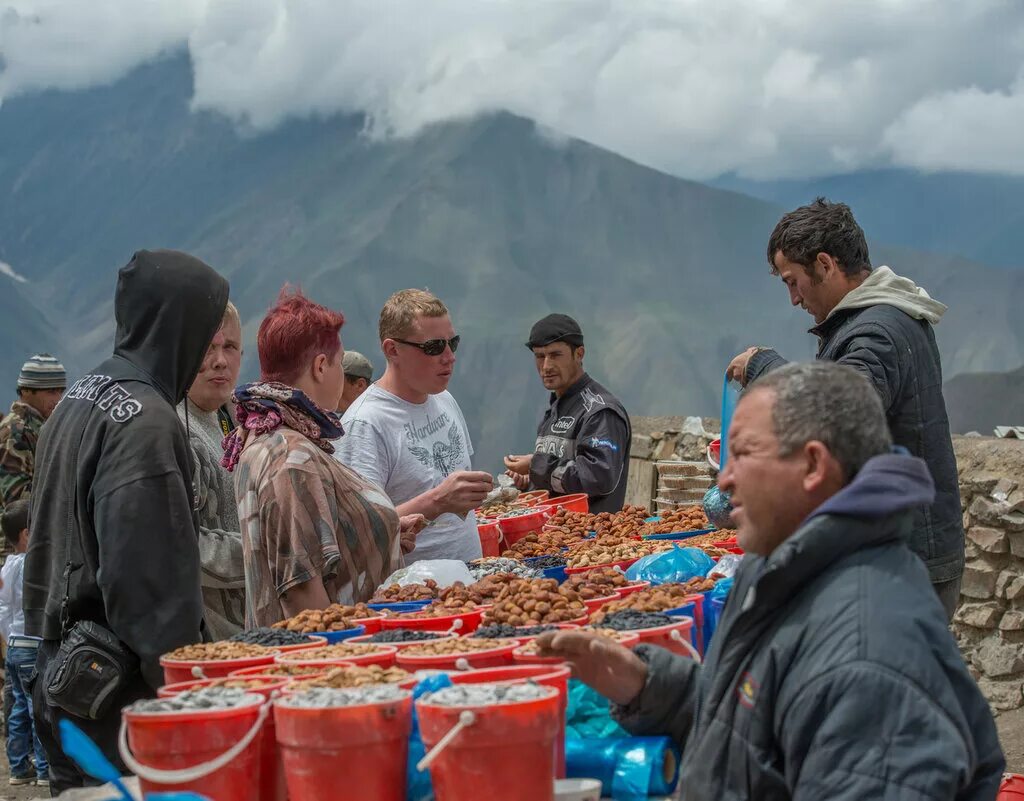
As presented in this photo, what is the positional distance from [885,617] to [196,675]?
1.26m

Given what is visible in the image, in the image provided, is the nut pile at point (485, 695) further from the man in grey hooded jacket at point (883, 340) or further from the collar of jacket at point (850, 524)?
the man in grey hooded jacket at point (883, 340)

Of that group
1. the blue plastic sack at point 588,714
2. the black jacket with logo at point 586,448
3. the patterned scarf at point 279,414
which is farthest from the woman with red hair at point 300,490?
the black jacket with logo at point 586,448

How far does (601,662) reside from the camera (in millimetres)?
1987

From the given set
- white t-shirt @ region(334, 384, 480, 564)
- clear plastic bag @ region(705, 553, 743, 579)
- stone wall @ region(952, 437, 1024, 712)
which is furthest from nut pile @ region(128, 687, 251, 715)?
stone wall @ region(952, 437, 1024, 712)

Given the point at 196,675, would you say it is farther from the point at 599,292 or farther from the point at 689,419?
the point at 599,292

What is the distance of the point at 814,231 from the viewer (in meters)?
3.58

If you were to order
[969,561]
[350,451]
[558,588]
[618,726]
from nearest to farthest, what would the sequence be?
[618,726] < [558,588] < [350,451] < [969,561]

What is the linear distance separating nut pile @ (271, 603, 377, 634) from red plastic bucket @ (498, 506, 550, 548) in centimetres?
195

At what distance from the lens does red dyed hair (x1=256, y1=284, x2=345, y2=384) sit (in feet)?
10.4

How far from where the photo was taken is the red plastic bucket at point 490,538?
174 inches

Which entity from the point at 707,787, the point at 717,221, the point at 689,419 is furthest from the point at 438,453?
the point at 717,221

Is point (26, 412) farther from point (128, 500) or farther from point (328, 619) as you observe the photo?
point (328, 619)

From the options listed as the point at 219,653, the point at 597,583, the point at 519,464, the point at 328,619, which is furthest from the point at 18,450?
the point at 219,653

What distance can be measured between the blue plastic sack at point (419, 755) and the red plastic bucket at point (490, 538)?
261cm
